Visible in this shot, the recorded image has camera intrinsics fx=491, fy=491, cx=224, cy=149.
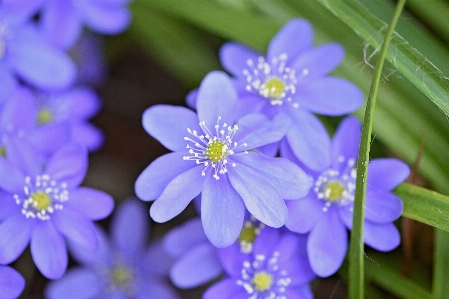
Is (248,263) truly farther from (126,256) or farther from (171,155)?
(126,256)

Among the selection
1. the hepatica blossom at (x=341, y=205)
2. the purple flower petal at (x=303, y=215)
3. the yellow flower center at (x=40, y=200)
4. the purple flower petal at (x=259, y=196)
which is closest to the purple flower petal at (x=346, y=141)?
the hepatica blossom at (x=341, y=205)

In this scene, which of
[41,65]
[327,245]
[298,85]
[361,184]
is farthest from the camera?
[41,65]

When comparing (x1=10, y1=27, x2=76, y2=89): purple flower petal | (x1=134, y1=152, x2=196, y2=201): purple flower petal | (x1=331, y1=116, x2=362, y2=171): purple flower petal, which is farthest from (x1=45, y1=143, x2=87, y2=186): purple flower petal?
(x1=331, y1=116, x2=362, y2=171): purple flower petal

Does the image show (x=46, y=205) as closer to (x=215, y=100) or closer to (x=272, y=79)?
(x=215, y=100)

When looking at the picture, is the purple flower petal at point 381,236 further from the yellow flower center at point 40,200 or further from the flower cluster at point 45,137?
the yellow flower center at point 40,200

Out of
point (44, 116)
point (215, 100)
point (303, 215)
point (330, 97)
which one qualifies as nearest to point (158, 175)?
point (215, 100)
